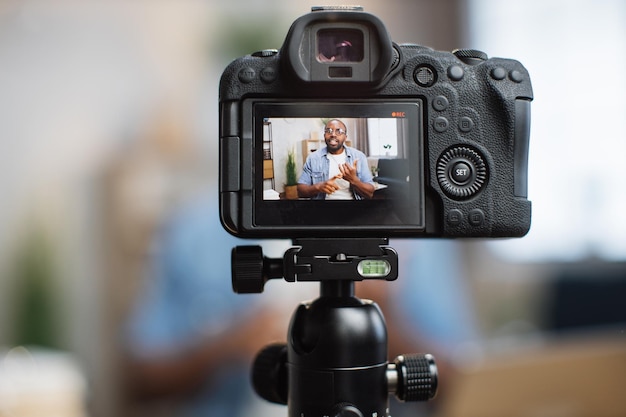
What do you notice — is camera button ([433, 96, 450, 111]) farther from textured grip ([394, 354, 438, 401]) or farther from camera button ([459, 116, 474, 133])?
textured grip ([394, 354, 438, 401])

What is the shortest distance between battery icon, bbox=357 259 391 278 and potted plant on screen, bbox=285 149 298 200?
103 mm

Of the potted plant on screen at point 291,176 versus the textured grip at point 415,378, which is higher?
the potted plant on screen at point 291,176

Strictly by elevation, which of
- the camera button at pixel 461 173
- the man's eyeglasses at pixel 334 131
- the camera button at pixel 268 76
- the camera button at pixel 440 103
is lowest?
the camera button at pixel 461 173

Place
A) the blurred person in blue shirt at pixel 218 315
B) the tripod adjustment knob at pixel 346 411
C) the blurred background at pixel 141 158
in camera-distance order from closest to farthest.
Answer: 1. the tripod adjustment knob at pixel 346 411
2. the blurred person in blue shirt at pixel 218 315
3. the blurred background at pixel 141 158

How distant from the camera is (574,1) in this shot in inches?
103

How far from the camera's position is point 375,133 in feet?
2.31

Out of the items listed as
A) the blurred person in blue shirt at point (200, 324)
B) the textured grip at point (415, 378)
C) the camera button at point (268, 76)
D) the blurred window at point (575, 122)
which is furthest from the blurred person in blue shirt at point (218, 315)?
the camera button at point (268, 76)

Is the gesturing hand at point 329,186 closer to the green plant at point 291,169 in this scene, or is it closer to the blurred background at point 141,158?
the green plant at point 291,169

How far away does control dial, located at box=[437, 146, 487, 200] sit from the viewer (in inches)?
28.2

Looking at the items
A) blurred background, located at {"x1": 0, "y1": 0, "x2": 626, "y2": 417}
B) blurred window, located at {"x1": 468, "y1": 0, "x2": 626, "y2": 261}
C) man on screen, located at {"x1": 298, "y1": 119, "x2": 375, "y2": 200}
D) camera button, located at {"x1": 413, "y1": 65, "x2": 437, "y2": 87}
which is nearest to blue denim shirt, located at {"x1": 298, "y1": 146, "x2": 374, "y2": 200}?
man on screen, located at {"x1": 298, "y1": 119, "x2": 375, "y2": 200}

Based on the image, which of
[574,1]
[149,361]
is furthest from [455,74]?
[574,1]

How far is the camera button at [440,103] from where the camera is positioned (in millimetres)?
712

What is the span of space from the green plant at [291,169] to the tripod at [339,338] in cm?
6

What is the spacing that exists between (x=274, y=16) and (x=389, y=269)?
2.00m
